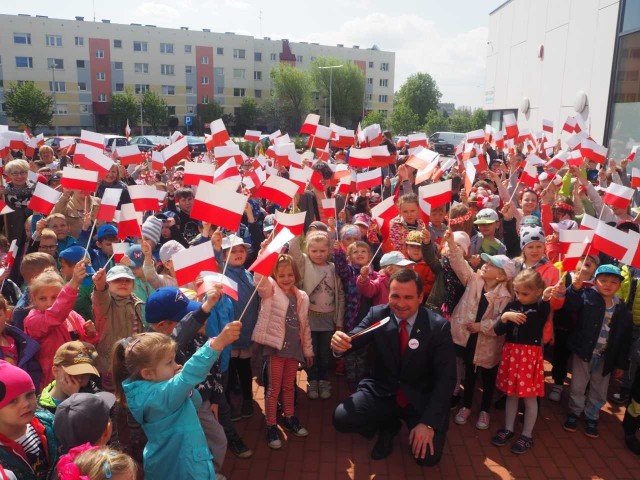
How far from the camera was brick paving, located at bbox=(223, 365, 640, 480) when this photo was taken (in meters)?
3.82

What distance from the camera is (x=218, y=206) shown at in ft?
13.3

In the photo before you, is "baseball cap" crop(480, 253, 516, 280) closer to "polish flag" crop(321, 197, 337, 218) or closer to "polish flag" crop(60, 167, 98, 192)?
"polish flag" crop(321, 197, 337, 218)

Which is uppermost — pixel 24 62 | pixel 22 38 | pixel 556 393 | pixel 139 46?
pixel 139 46

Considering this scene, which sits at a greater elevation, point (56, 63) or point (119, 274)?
point (56, 63)

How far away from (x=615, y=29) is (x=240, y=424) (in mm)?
16943

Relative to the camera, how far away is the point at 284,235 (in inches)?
145

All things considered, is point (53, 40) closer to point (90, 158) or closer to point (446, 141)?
point (446, 141)

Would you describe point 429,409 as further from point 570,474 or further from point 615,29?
point 615,29

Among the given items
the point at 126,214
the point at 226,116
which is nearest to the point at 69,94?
the point at 226,116

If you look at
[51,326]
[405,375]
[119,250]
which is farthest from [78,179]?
[405,375]

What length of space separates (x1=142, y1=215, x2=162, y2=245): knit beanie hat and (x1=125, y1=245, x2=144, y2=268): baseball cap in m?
0.55

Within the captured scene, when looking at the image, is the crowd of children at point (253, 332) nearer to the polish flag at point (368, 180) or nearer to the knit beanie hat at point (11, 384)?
the knit beanie hat at point (11, 384)

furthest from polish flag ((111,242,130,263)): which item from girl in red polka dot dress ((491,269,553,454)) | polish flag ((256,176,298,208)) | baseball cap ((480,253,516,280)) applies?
girl in red polka dot dress ((491,269,553,454))

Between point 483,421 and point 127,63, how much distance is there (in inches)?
2563
